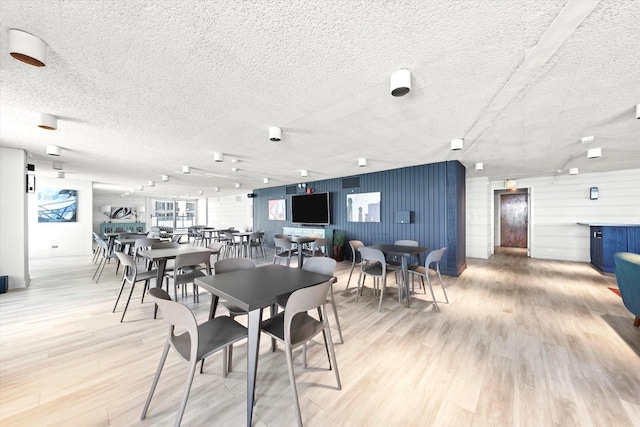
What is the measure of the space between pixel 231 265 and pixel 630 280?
406cm

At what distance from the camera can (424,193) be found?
5371 mm

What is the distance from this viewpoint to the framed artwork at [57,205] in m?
7.03

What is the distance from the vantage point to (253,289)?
167cm

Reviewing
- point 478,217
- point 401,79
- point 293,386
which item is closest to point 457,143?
point 401,79

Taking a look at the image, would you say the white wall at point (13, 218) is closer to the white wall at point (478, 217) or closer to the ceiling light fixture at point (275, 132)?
the ceiling light fixture at point (275, 132)

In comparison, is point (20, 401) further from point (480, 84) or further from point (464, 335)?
point (480, 84)

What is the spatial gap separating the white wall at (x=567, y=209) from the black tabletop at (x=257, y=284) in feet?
21.5

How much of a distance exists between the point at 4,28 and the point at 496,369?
407cm

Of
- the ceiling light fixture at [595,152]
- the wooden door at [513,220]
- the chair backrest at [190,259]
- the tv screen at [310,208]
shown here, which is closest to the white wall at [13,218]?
the chair backrest at [190,259]

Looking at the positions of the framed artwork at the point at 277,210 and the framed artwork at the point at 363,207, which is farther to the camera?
the framed artwork at the point at 277,210

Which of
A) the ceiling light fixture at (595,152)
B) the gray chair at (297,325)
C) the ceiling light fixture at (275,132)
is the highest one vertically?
the ceiling light fixture at (275,132)

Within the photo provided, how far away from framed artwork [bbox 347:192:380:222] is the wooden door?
5802mm

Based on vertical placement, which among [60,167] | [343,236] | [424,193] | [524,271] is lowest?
[524,271]

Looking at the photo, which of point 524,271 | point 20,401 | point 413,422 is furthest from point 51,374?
point 524,271
